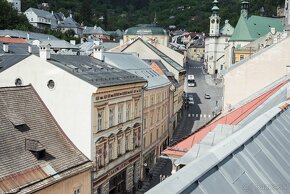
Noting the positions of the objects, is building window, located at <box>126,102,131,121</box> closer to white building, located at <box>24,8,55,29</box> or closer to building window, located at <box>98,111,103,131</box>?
building window, located at <box>98,111,103,131</box>

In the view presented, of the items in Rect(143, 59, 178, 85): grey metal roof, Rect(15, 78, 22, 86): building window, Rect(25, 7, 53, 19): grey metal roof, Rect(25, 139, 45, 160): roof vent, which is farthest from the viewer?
Rect(25, 7, 53, 19): grey metal roof

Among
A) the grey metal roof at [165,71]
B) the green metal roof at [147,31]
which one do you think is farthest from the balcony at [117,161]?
the green metal roof at [147,31]

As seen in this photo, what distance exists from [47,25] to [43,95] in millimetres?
134969

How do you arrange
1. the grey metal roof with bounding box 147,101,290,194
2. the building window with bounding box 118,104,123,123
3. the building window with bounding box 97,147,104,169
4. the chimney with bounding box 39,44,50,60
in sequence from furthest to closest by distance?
1. the building window with bounding box 118,104,123,123
2. the chimney with bounding box 39,44,50,60
3. the building window with bounding box 97,147,104,169
4. the grey metal roof with bounding box 147,101,290,194

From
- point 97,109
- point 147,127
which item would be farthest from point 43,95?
point 147,127

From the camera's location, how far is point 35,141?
24453mm

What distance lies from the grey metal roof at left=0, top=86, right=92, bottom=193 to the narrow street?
1186cm

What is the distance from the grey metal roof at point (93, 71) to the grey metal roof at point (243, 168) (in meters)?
19.3

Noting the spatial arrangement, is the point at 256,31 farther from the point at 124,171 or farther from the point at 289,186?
the point at 289,186

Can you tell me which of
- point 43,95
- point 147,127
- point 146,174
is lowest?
point 146,174

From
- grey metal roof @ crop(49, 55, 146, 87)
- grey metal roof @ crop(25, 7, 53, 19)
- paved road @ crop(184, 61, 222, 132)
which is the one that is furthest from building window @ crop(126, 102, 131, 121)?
grey metal roof @ crop(25, 7, 53, 19)

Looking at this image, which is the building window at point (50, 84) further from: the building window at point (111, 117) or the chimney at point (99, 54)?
the chimney at point (99, 54)

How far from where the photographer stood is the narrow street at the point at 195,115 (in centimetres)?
4179

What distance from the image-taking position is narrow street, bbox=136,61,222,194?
41.8 m
